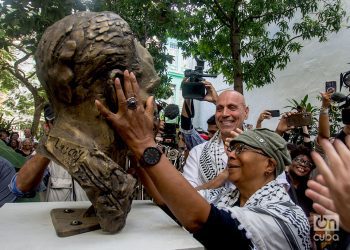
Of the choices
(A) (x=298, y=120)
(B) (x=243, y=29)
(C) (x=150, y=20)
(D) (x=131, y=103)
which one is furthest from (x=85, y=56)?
(B) (x=243, y=29)

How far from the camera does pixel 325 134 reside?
2939mm

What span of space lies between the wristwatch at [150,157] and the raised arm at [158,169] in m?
0.01

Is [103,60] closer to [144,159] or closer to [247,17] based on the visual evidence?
[144,159]

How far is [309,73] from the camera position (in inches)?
356

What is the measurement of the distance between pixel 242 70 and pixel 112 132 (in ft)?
18.5

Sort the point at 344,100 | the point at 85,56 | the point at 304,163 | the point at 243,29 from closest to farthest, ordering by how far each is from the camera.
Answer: the point at 85,56
the point at 304,163
the point at 344,100
the point at 243,29

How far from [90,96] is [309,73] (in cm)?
835

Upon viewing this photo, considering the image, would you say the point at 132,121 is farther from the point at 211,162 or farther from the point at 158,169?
the point at 211,162

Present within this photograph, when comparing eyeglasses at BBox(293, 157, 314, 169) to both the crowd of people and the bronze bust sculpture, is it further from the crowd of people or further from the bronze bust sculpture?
the bronze bust sculpture

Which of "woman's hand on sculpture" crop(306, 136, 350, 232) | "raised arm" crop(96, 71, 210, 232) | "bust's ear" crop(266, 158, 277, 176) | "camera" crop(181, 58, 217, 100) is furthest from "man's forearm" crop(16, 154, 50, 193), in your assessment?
"camera" crop(181, 58, 217, 100)

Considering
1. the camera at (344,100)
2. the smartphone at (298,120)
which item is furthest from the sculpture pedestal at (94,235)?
the smartphone at (298,120)

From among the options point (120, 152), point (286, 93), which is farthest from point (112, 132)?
point (286, 93)

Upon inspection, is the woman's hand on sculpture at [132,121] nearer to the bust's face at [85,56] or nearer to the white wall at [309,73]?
the bust's face at [85,56]

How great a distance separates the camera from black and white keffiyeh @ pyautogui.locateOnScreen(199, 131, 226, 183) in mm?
2350
